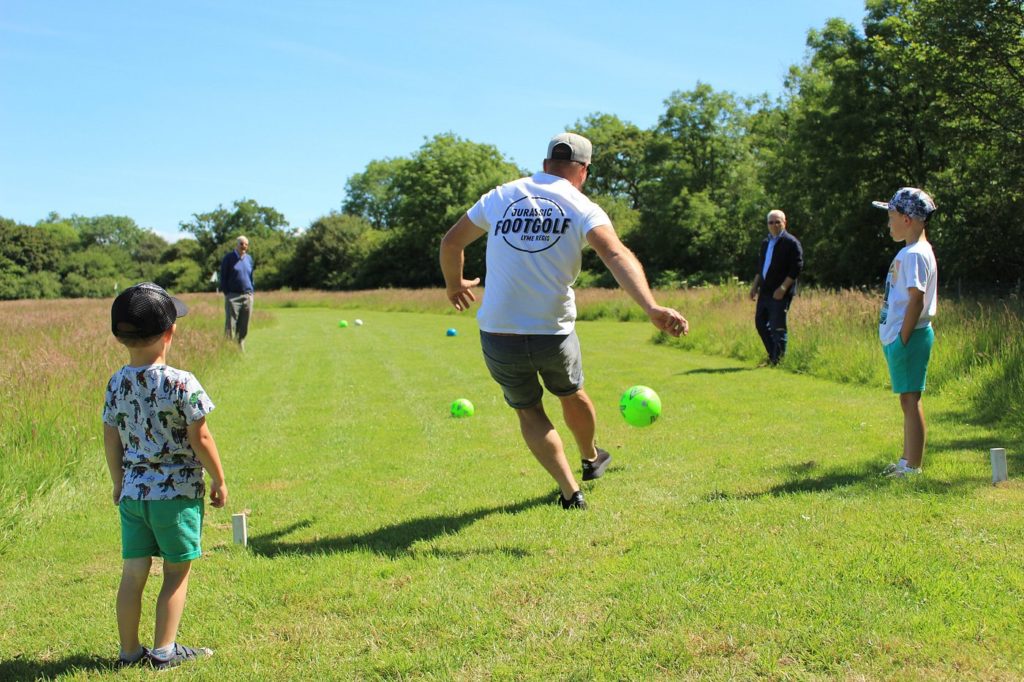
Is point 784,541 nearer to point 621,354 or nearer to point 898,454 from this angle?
point 898,454

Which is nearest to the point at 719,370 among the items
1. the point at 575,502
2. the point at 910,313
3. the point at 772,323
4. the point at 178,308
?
the point at 772,323

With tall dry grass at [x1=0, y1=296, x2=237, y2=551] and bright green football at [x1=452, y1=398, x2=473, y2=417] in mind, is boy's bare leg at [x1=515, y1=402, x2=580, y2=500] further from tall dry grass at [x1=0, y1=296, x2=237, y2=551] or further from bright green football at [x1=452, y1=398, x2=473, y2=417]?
bright green football at [x1=452, y1=398, x2=473, y2=417]

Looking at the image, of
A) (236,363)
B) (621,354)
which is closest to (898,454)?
(621,354)

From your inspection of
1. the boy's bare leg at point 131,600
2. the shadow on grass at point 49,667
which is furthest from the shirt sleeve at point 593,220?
the shadow on grass at point 49,667

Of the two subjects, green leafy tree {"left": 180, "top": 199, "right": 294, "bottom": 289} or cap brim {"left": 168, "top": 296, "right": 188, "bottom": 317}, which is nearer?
cap brim {"left": 168, "top": 296, "right": 188, "bottom": 317}

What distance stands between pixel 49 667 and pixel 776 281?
9981 mm

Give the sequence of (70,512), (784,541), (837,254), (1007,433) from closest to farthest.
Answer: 1. (784,541)
2. (70,512)
3. (1007,433)
4. (837,254)

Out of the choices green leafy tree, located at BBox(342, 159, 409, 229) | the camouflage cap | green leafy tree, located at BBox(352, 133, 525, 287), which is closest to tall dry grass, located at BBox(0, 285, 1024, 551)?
the camouflage cap

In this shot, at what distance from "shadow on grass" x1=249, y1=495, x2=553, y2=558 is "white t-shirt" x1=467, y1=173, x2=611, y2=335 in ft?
4.00

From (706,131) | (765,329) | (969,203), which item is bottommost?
(765,329)

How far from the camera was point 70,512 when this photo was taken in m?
5.40

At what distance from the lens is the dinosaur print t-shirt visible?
3.15 metres

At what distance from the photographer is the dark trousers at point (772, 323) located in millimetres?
11445

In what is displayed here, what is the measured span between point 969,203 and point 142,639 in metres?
26.0
